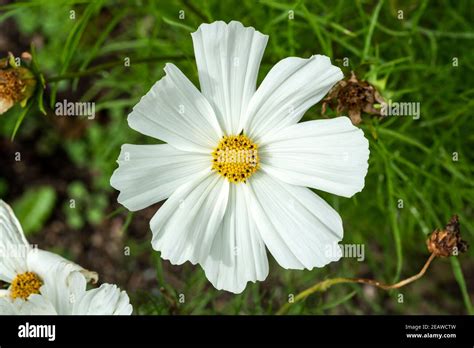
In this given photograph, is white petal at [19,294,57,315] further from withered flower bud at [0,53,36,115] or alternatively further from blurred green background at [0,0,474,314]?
blurred green background at [0,0,474,314]

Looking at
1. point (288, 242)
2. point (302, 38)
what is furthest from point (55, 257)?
point (302, 38)

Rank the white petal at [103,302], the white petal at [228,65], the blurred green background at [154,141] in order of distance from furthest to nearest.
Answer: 1. the blurred green background at [154,141]
2. the white petal at [103,302]
3. the white petal at [228,65]

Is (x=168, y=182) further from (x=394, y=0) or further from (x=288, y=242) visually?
(x=394, y=0)

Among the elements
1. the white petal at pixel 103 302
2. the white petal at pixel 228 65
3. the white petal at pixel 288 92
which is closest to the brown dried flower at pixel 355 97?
the white petal at pixel 288 92

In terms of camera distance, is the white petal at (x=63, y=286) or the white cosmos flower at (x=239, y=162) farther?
the white petal at (x=63, y=286)

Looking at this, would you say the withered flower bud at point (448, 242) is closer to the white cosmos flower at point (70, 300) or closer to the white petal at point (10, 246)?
the white cosmos flower at point (70, 300)
